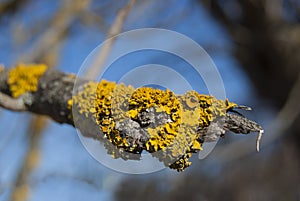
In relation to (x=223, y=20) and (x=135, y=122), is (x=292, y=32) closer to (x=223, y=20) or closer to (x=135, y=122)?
(x=223, y=20)

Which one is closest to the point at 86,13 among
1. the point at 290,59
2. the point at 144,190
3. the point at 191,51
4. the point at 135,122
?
the point at 191,51

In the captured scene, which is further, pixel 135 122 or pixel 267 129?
pixel 267 129

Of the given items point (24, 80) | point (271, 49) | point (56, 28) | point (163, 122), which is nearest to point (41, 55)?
point (56, 28)

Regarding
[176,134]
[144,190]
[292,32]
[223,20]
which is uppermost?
[292,32]

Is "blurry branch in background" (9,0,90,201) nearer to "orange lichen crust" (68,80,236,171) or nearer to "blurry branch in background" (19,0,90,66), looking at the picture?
"blurry branch in background" (19,0,90,66)

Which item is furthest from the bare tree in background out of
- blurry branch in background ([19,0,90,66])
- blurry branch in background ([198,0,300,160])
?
blurry branch in background ([19,0,90,66])

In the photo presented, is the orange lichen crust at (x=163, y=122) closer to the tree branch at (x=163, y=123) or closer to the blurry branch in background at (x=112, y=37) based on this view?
the tree branch at (x=163, y=123)

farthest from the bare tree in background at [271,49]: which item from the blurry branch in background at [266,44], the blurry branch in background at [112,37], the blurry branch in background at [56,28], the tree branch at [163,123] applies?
the tree branch at [163,123]
